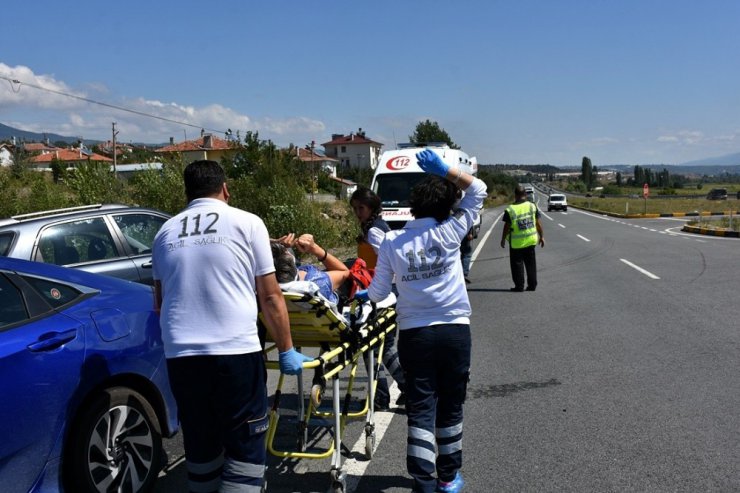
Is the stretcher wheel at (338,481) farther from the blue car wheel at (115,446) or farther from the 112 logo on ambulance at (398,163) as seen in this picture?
the 112 logo on ambulance at (398,163)

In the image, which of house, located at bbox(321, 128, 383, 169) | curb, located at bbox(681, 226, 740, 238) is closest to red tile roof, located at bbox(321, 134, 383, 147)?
house, located at bbox(321, 128, 383, 169)

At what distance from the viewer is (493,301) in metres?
9.83

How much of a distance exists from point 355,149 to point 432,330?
130 meters

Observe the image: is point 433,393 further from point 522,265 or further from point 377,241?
point 522,265

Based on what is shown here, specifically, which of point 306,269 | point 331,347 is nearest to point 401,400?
point 331,347

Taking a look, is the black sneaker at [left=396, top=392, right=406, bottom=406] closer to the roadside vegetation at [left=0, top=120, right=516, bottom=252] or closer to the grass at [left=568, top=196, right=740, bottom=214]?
the roadside vegetation at [left=0, top=120, right=516, bottom=252]

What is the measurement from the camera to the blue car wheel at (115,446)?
3020 mm

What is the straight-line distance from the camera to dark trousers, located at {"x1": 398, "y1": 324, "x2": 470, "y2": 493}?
335 centimetres

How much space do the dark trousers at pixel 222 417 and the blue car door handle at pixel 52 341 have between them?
23.8 inches

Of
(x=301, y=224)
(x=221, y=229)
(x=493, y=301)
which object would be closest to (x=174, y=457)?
(x=221, y=229)

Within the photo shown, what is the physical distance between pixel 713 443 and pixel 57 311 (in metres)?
4.24

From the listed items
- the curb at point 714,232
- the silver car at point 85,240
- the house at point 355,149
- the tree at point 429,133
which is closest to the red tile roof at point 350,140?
the house at point 355,149

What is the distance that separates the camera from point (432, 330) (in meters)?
3.37

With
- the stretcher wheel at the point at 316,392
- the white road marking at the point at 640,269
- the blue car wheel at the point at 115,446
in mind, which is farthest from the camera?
the white road marking at the point at 640,269
